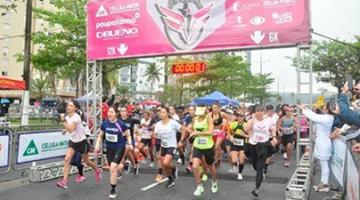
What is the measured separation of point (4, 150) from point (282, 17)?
→ 286 inches

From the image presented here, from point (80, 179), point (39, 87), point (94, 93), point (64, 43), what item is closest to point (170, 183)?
point (80, 179)

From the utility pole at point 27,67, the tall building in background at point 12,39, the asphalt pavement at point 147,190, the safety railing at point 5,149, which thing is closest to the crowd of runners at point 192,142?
the asphalt pavement at point 147,190

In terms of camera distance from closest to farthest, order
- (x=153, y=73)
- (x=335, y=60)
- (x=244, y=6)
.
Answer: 1. (x=244, y=6)
2. (x=335, y=60)
3. (x=153, y=73)

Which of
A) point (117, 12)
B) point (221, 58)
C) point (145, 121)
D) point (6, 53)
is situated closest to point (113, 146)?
point (145, 121)

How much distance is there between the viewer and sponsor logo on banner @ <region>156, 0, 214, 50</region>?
10.9 meters

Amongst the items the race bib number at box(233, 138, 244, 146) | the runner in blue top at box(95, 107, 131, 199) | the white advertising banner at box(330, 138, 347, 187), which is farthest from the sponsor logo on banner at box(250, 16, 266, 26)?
the runner in blue top at box(95, 107, 131, 199)

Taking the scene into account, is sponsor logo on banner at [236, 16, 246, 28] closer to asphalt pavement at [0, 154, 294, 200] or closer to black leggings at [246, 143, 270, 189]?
black leggings at [246, 143, 270, 189]

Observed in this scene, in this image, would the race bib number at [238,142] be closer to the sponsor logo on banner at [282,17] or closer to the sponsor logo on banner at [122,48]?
the sponsor logo on banner at [282,17]

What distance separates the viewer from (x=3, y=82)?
16.1 m

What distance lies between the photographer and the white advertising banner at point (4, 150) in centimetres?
993

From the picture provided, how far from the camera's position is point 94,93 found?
12.5 m

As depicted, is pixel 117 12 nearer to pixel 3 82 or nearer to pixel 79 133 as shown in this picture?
pixel 79 133

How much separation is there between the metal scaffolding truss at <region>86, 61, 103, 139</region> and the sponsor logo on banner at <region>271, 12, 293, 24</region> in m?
5.51

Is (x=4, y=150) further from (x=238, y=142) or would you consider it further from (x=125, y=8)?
(x=238, y=142)
